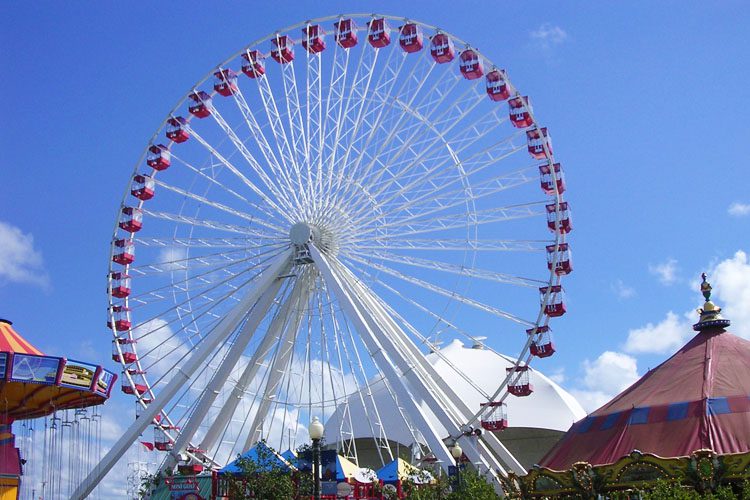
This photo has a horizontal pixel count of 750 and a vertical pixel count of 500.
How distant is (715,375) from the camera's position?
31.1 m

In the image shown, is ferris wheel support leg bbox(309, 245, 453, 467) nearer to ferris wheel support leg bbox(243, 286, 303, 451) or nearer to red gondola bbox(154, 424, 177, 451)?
ferris wheel support leg bbox(243, 286, 303, 451)

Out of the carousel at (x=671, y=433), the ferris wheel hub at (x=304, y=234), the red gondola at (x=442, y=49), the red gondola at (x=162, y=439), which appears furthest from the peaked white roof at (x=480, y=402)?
the red gondola at (x=442, y=49)

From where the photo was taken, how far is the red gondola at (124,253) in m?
41.5

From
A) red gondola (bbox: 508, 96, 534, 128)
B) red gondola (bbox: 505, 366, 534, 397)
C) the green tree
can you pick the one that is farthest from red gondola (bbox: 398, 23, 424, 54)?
the green tree

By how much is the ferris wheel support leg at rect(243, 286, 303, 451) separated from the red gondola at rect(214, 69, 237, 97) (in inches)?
371

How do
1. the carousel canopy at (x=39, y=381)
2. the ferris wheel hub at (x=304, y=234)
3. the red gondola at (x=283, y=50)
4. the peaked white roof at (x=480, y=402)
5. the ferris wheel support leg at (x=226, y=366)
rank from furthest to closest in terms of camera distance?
the peaked white roof at (x=480, y=402) → the red gondola at (x=283, y=50) → the ferris wheel support leg at (x=226, y=366) → the ferris wheel hub at (x=304, y=234) → the carousel canopy at (x=39, y=381)

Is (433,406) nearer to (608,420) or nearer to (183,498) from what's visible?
(608,420)

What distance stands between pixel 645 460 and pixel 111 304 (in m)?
23.7

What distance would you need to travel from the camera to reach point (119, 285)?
41.8 metres

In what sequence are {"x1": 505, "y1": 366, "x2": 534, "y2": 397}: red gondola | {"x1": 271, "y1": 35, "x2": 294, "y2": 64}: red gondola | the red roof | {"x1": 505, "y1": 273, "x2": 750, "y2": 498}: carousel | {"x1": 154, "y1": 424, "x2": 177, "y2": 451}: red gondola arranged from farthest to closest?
{"x1": 154, "y1": 424, "x2": 177, "y2": 451}: red gondola
{"x1": 271, "y1": 35, "x2": 294, "y2": 64}: red gondola
{"x1": 505, "y1": 366, "x2": 534, "y2": 397}: red gondola
the red roof
{"x1": 505, "y1": 273, "x2": 750, "y2": 498}: carousel

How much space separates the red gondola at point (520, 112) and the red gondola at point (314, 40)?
309 inches

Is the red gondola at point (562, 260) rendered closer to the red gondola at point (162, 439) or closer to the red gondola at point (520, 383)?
the red gondola at point (520, 383)

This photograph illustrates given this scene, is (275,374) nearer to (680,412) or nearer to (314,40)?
(314,40)

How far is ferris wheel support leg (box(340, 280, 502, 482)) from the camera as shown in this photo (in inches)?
A: 1359
